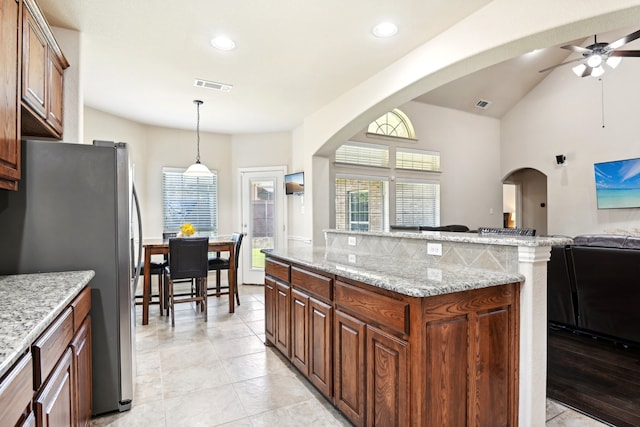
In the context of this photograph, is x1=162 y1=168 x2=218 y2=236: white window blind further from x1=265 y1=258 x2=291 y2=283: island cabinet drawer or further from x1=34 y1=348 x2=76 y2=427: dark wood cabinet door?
x1=34 y1=348 x2=76 y2=427: dark wood cabinet door

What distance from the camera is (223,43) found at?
2.98 meters

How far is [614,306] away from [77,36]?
5.17 metres

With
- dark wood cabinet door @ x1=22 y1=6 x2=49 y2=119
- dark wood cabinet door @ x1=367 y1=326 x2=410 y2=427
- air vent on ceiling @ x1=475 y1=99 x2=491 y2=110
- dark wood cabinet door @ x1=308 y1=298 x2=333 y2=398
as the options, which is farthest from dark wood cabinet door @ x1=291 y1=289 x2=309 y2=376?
air vent on ceiling @ x1=475 y1=99 x2=491 y2=110

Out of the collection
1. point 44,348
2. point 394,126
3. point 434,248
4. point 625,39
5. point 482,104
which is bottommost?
point 44,348

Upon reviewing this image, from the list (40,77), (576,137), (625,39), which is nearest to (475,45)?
(625,39)

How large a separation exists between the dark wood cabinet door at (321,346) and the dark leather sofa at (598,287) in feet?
8.73

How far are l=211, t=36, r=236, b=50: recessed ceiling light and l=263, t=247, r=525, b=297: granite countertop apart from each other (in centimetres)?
200

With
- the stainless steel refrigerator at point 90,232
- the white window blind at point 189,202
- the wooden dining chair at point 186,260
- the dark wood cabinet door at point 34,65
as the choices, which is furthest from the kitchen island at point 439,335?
the white window blind at point 189,202

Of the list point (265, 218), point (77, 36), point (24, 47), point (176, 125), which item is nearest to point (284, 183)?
point (265, 218)

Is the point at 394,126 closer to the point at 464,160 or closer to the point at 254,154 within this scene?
the point at 464,160

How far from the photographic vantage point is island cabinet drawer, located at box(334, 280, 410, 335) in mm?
1604

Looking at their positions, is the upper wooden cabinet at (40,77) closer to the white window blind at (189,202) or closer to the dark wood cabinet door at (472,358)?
the dark wood cabinet door at (472,358)

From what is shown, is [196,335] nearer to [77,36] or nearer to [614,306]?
[77,36]

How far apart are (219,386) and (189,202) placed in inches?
156
